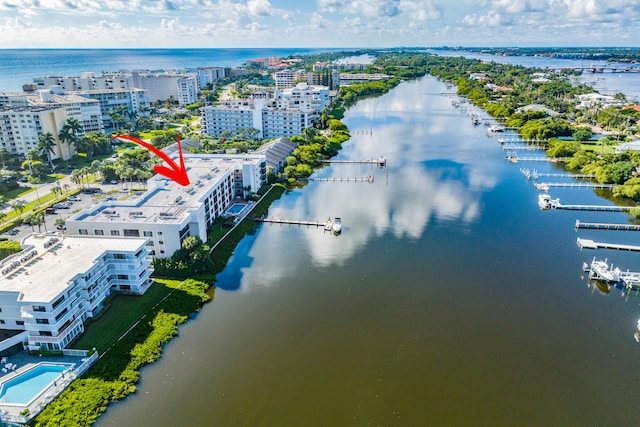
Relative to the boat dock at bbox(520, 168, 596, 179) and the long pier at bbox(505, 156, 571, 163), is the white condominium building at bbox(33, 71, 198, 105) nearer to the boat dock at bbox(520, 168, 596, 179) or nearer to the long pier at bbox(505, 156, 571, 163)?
the long pier at bbox(505, 156, 571, 163)

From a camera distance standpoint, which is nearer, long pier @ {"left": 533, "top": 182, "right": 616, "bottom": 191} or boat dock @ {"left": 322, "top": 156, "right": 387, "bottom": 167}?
long pier @ {"left": 533, "top": 182, "right": 616, "bottom": 191}

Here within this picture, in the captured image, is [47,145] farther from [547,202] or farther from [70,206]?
[547,202]

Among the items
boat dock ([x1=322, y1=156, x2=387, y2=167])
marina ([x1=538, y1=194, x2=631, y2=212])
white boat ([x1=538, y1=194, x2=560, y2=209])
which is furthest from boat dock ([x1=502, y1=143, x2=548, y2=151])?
marina ([x1=538, y1=194, x2=631, y2=212])

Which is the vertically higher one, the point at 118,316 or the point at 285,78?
the point at 285,78

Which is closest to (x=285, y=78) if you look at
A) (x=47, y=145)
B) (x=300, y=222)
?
(x=47, y=145)

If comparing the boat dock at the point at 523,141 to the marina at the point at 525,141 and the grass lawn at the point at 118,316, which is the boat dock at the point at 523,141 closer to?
the marina at the point at 525,141

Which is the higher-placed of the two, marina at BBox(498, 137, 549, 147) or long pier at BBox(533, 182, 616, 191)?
marina at BBox(498, 137, 549, 147)
